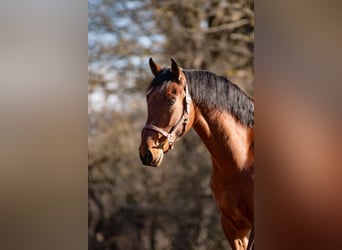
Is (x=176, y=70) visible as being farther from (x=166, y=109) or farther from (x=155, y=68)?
(x=166, y=109)

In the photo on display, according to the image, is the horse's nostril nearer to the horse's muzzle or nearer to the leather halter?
the horse's muzzle

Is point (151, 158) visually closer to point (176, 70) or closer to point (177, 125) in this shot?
point (177, 125)

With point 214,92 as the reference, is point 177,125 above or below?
below

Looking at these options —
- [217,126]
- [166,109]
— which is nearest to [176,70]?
[166,109]

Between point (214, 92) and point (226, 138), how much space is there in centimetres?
31

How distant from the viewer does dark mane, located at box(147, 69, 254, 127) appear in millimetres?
3254

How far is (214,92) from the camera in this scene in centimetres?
328

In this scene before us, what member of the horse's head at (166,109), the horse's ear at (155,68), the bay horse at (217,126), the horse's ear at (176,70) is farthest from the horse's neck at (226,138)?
the horse's ear at (155,68)

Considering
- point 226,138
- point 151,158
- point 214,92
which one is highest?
point 214,92
